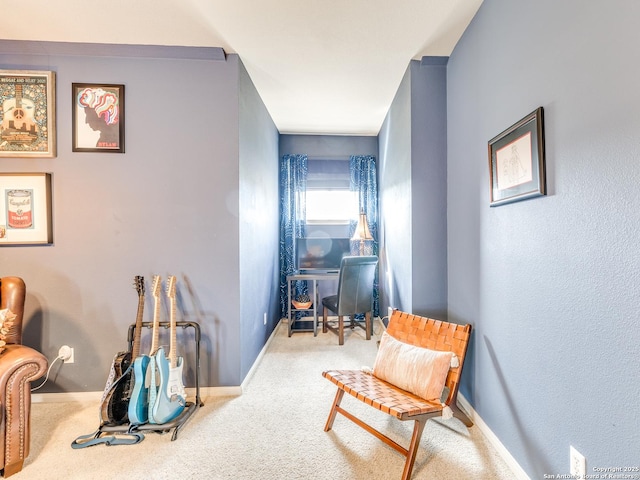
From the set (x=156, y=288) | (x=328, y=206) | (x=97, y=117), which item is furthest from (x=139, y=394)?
(x=328, y=206)

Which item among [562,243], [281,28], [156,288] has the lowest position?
[156,288]

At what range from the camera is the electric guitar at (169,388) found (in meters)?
1.76

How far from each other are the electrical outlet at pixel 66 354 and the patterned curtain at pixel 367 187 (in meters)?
3.20

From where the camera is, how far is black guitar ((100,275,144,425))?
1748mm

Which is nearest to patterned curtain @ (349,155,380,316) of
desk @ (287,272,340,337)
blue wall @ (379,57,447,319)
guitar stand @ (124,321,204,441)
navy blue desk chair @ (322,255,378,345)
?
navy blue desk chair @ (322,255,378,345)

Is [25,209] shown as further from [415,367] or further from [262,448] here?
[415,367]

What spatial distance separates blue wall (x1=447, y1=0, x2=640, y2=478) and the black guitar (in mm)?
2204

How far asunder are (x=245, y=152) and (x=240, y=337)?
151 cm

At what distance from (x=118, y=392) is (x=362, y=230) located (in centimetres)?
291

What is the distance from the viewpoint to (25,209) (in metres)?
2.08

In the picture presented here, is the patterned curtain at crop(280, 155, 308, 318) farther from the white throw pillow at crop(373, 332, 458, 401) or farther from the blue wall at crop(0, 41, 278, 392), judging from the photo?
the white throw pillow at crop(373, 332, 458, 401)

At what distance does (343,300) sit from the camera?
128 inches

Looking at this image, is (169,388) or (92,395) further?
(92,395)

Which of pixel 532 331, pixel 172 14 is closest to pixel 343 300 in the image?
pixel 532 331
